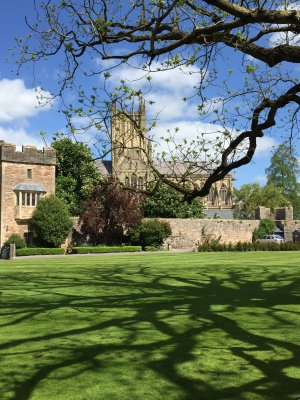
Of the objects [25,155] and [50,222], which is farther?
[25,155]

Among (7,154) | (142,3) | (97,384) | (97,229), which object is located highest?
(7,154)

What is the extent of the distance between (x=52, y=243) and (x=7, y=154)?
9.26 m

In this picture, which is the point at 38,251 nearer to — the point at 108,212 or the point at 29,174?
the point at 108,212

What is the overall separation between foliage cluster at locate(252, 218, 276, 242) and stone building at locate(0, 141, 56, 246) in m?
25.1

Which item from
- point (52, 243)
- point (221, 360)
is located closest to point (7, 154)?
point (52, 243)

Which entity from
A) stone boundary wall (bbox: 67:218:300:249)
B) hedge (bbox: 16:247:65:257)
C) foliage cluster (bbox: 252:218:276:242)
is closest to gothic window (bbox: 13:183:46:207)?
stone boundary wall (bbox: 67:218:300:249)

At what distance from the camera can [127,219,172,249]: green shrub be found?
151 ft

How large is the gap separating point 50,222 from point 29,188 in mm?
4670

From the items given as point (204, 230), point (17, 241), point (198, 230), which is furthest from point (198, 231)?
point (17, 241)

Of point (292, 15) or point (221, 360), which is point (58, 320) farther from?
point (292, 15)

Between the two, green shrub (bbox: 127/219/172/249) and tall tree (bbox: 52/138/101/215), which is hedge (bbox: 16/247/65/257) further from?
tall tree (bbox: 52/138/101/215)

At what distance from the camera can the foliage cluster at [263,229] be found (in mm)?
58719

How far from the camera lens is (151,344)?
6.58 meters

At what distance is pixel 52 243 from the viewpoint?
141ft
